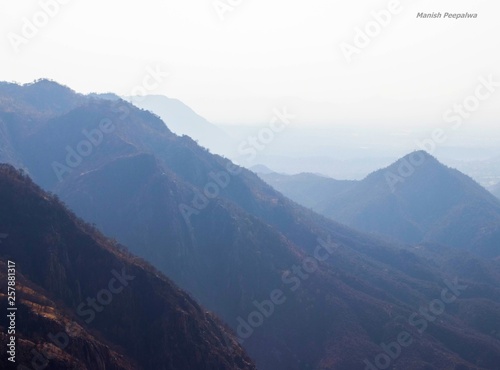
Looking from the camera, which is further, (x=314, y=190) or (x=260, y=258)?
(x=314, y=190)

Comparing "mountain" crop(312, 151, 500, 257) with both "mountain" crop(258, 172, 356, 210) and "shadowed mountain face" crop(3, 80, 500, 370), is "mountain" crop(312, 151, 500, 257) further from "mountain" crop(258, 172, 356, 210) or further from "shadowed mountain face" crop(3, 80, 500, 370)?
"shadowed mountain face" crop(3, 80, 500, 370)

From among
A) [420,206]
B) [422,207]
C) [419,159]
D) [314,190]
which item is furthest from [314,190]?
[422,207]

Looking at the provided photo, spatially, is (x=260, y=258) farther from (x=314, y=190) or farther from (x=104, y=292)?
(x=314, y=190)

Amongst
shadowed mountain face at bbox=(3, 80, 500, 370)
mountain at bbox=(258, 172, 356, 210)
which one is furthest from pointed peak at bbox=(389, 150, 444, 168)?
shadowed mountain face at bbox=(3, 80, 500, 370)

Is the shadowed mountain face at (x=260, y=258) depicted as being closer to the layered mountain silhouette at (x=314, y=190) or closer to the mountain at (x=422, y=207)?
the mountain at (x=422, y=207)

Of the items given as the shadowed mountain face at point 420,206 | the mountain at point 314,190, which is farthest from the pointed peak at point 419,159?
the mountain at point 314,190
